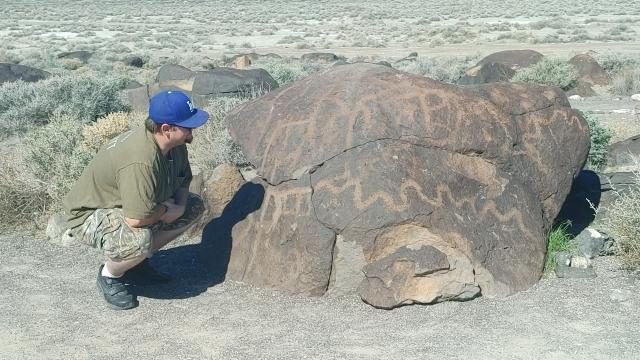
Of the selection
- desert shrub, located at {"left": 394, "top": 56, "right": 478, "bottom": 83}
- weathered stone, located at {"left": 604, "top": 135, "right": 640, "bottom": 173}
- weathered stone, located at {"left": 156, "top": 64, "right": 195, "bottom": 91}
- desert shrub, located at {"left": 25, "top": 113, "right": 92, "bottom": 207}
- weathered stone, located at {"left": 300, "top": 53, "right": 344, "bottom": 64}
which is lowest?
weathered stone, located at {"left": 300, "top": 53, "right": 344, "bottom": 64}

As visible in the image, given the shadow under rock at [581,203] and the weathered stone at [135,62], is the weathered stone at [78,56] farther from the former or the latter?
the shadow under rock at [581,203]

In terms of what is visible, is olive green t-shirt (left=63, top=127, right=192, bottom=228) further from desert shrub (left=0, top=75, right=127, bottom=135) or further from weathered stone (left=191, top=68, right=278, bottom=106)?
weathered stone (left=191, top=68, right=278, bottom=106)

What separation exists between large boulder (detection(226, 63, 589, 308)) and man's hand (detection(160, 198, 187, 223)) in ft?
2.29

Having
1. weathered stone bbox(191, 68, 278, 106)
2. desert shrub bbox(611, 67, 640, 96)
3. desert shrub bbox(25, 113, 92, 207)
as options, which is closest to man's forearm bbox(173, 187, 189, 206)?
desert shrub bbox(25, 113, 92, 207)

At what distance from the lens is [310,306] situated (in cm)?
564

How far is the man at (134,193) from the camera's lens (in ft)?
17.1

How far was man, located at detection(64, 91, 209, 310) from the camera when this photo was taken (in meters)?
5.21

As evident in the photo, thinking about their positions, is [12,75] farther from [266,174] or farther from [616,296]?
[616,296]

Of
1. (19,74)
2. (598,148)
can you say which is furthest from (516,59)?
(19,74)

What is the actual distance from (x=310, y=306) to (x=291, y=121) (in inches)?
58.3

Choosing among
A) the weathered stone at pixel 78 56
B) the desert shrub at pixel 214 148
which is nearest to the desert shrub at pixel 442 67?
the desert shrub at pixel 214 148

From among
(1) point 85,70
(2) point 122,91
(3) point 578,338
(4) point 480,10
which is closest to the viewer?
(3) point 578,338

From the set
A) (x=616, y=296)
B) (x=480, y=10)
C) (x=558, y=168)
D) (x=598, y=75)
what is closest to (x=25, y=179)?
(x=558, y=168)

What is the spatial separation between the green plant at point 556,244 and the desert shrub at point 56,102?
7.40m
